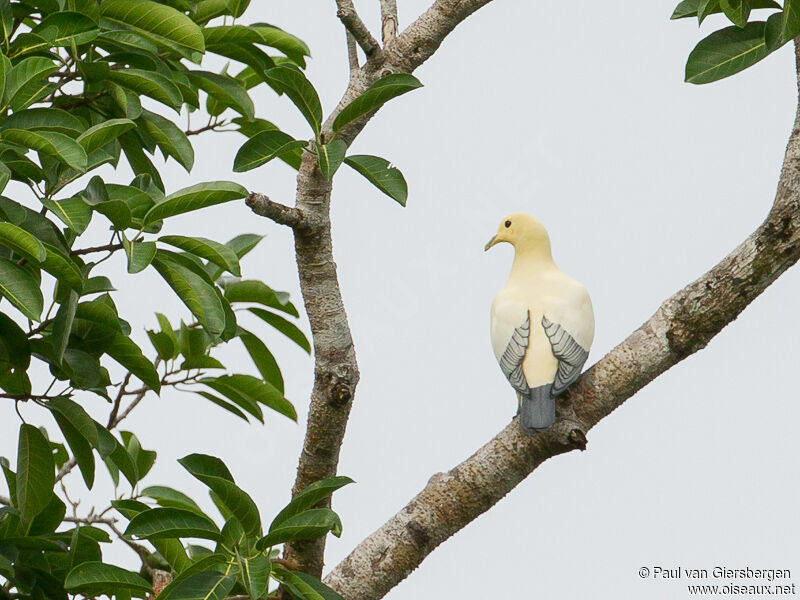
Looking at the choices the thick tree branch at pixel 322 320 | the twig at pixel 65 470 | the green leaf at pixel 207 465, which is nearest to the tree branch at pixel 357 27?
the thick tree branch at pixel 322 320

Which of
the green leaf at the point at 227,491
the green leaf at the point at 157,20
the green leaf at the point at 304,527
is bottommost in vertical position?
the green leaf at the point at 304,527

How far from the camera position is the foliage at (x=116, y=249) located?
1.85m

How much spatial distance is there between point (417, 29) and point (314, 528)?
1.12 m

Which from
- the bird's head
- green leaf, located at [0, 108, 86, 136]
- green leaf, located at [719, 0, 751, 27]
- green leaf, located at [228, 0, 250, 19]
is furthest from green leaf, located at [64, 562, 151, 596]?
Answer: green leaf, located at [719, 0, 751, 27]

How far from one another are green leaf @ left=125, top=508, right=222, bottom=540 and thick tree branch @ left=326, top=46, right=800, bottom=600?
429 millimetres

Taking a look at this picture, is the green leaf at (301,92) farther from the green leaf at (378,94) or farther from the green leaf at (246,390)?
the green leaf at (246,390)

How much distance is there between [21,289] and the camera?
1.75 meters

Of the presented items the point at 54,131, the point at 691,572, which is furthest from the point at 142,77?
the point at 691,572

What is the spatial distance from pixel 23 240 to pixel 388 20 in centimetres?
110

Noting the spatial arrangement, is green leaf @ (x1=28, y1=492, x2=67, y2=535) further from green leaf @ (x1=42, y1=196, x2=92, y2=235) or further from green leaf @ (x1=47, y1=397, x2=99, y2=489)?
green leaf @ (x1=42, y1=196, x2=92, y2=235)

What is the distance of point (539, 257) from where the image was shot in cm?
250

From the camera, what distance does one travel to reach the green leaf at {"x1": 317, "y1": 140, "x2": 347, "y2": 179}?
1.89 metres

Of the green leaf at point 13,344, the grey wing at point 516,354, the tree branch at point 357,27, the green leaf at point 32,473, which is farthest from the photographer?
the grey wing at point 516,354

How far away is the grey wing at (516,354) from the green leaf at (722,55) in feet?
2.08
